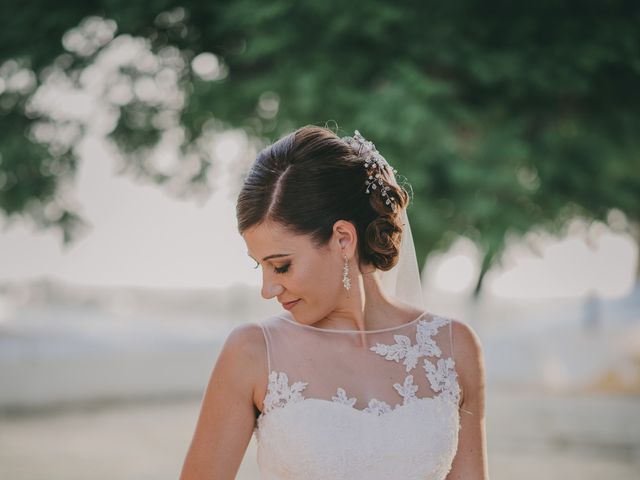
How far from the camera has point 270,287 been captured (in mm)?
2082

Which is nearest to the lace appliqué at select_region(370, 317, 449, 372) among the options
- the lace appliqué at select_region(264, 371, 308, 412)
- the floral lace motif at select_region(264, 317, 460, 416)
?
the floral lace motif at select_region(264, 317, 460, 416)

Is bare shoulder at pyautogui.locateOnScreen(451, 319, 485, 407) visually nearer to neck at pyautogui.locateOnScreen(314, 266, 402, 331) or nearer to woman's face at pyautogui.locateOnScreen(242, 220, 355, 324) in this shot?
neck at pyautogui.locateOnScreen(314, 266, 402, 331)

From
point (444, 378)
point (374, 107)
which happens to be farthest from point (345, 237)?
point (374, 107)

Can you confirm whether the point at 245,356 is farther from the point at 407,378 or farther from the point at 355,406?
the point at 407,378

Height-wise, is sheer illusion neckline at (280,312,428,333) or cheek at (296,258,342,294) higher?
cheek at (296,258,342,294)

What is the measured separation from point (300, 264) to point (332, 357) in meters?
0.29

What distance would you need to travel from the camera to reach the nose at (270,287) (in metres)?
2.08

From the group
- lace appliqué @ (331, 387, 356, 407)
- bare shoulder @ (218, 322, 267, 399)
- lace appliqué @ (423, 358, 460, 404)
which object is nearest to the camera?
bare shoulder @ (218, 322, 267, 399)

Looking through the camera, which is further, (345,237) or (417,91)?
(417,91)

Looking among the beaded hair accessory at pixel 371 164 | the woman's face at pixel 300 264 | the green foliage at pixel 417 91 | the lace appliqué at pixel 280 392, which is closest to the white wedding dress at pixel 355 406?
the lace appliqué at pixel 280 392

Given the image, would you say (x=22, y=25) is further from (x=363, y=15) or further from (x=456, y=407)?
(x=456, y=407)

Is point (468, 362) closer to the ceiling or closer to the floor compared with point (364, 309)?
closer to the floor

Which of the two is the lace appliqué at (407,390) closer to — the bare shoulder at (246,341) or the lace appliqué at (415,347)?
the lace appliqué at (415,347)

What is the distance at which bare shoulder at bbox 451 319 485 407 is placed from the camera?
2.34 m
